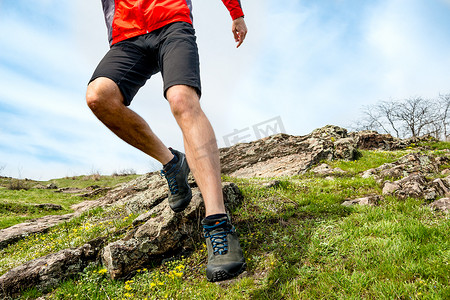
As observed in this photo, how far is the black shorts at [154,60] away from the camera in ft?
7.01

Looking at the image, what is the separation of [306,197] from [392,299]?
2661 millimetres

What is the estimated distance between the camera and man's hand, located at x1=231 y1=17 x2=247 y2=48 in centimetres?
277

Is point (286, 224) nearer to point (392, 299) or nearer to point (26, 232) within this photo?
point (392, 299)

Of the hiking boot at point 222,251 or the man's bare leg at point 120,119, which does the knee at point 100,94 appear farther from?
the hiking boot at point 222,251

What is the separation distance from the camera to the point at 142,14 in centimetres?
249

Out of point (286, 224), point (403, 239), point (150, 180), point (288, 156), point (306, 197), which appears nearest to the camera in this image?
point (403, 239)

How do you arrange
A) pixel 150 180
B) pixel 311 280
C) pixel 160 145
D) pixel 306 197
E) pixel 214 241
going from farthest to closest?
pixel 150 180 → pixel 306 197 → pixel 160 145 → pixel 311 280 → pixel 214 241

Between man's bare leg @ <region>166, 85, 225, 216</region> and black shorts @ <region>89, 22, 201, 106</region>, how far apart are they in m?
0.11

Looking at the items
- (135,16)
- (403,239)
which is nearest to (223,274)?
(403,239)

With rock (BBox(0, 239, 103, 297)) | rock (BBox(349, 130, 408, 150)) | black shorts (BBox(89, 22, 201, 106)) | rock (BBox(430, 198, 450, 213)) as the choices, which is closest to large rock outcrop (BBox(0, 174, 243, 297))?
rock (BBox(0, 239, 103, 297))

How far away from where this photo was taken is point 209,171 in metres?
2.05

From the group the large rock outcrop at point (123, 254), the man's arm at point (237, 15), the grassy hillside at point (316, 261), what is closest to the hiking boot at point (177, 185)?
the large rock outcrop at point (123, 254)

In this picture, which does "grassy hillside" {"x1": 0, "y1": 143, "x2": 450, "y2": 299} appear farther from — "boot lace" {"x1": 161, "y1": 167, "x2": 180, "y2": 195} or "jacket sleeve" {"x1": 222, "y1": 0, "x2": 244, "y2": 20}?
"jacket sleeve" {"x1": 222, "y1": 0, "x2": 244, "y2": 20}

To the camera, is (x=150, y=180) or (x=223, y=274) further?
(x=150, y=180)
